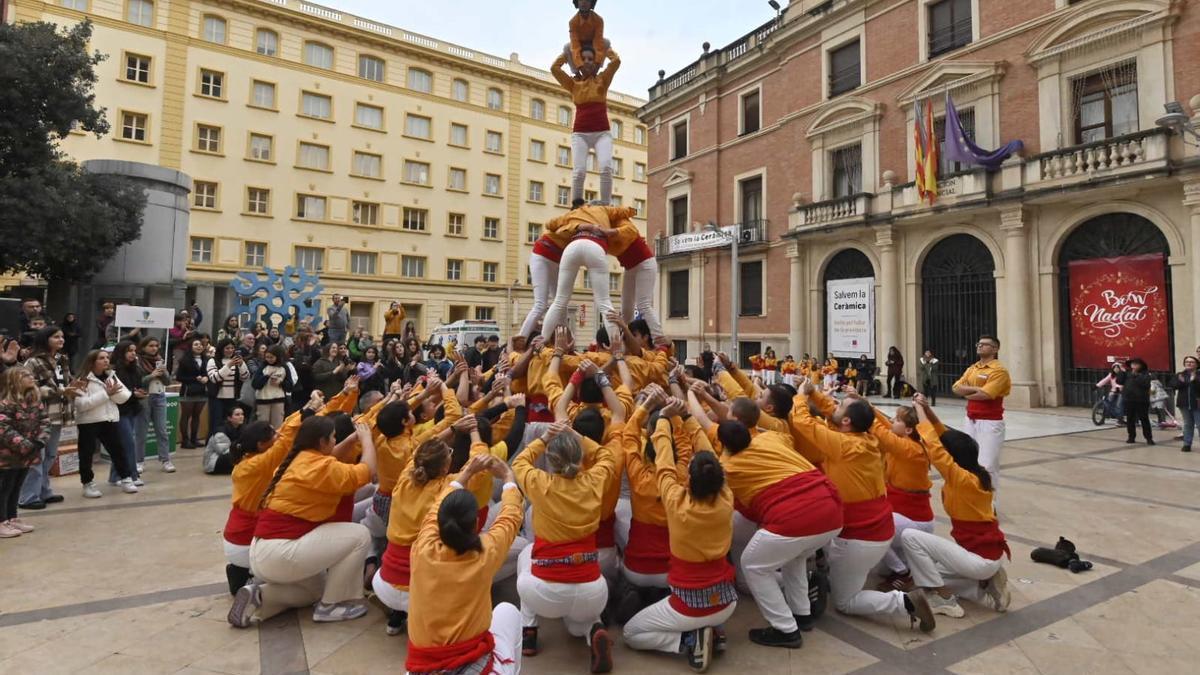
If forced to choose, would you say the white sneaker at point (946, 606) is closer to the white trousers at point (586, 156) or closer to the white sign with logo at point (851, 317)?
the white trousers at point (586, 156)

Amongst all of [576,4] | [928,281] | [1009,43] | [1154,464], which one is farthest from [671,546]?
[1009,43]

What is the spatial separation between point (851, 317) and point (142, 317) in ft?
68.6

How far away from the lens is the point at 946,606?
443 centimetres

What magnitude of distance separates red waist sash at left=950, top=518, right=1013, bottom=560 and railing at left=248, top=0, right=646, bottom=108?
3846 cm

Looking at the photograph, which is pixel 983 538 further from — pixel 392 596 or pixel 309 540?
pixel 309 540

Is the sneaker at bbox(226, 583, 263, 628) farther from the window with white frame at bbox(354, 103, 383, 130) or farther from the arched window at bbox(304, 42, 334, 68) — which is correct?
the arched window at bbox(304, 42, 334, 68)

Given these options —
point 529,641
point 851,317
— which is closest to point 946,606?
point 529,641

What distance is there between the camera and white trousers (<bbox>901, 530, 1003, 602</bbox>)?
441 centimetres

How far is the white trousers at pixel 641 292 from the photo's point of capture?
287 inches

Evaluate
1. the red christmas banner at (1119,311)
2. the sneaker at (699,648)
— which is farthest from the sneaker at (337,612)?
the red christmas banner at (1119,311)

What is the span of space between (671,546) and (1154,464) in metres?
10.6

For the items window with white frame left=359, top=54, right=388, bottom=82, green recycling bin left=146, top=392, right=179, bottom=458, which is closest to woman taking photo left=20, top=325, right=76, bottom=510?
green recycling bin left=146, top=392, right=179, bottom=458

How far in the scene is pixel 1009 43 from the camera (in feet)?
60.4

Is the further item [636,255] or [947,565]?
[636,255]
